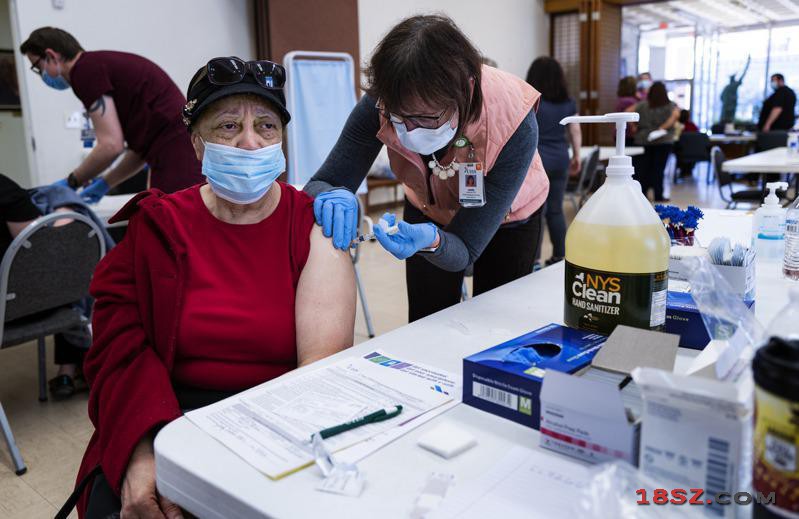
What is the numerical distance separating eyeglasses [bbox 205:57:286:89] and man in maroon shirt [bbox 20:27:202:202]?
67.2 inches

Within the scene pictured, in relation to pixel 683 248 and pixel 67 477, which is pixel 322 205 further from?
pixel 67 477

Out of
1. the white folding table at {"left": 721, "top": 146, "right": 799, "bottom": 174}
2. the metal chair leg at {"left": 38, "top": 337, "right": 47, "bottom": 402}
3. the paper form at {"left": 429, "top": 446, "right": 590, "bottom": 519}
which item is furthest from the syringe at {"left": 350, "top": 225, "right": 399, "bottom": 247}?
the white folding table at {"left": 721, "top": 146, "right": 799, "bottom": 174}

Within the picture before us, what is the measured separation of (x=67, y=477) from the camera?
2.11 metres

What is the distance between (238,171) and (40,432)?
176cm

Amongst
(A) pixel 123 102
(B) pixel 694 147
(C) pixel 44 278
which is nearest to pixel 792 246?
(C) pixel 44 278

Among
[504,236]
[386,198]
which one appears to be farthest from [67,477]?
[386,198]

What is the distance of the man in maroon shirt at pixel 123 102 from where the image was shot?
2.81 meters

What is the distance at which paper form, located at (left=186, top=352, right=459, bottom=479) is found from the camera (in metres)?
0.77

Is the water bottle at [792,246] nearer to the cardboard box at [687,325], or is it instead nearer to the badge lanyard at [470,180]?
the cardboard box at [687,325]

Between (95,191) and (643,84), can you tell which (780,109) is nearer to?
(643,84)

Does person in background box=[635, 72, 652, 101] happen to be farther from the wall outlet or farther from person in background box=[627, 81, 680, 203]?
the wall outlet

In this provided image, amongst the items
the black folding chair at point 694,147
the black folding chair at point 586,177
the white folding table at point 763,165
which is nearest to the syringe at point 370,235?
the white folding table at point 763,165

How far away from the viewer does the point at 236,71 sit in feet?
4.13

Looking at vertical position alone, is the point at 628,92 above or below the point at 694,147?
above
